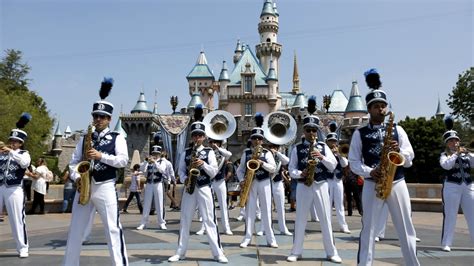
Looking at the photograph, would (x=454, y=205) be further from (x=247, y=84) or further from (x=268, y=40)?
(x=268, y=40)

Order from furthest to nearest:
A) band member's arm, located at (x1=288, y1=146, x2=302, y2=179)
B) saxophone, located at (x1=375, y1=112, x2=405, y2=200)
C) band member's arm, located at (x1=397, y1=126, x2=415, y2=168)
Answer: band member's arm, located at (x1=288, y1=146, x2=302, y2=179), band member's arm, located at (x1=397, y1=126, x2=415, y2=168), saxophone, located at (x1=375, y1=112, x2=405, y2=200)

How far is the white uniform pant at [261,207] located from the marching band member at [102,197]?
10.1 feet

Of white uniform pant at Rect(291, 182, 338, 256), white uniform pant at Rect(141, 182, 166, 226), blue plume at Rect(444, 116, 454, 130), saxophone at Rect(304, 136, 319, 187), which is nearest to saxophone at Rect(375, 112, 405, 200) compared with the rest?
saxophone at Rect(304, 136, 319, 187)

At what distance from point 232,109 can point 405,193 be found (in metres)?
56.9

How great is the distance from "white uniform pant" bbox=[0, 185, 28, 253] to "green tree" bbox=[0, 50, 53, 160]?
2531 centimetres

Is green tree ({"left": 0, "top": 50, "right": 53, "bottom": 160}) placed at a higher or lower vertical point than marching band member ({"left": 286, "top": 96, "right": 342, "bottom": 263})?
higher

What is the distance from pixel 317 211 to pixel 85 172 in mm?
3488

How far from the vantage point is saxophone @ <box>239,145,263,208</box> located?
757cm

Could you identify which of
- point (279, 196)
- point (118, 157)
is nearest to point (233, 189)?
point (279, 196)

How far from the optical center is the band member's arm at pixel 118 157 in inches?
200

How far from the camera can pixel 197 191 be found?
6.43m

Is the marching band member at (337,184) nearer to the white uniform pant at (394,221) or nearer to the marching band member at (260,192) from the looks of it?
the marching band member at (260,192)

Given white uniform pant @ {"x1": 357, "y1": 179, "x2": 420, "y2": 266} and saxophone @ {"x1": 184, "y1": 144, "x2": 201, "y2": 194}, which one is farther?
saxophone @ {"x1": 184, "y1": 144, "x2": 201, "y2": 194}

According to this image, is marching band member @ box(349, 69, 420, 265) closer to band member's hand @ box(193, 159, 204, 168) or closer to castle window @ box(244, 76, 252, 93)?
band member's hand @ box(193, 159, 204, 168)
